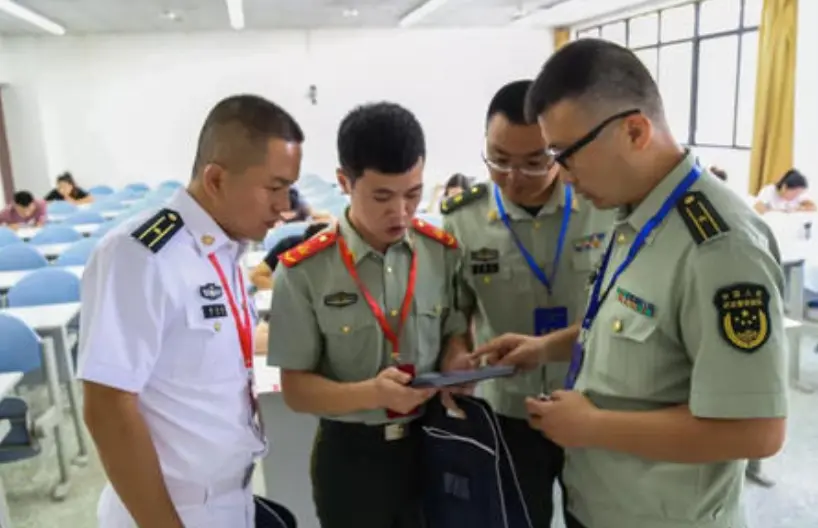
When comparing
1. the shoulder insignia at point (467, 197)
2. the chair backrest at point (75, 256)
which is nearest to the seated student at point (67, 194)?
the chair backrest at point (75, 256)

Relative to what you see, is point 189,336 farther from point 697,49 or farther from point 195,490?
point 697,49

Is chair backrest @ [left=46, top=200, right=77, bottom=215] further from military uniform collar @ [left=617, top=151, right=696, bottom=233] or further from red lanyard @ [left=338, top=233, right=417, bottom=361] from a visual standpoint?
military uniform collar @ [left=617, top=151, right=696, bottom=233]

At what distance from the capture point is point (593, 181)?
1.18m

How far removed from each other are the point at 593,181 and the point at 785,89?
711 centimetres

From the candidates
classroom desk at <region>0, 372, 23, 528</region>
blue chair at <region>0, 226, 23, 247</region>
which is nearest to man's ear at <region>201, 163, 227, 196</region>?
classroom desk at <region>0, 372, 23, 528</region>

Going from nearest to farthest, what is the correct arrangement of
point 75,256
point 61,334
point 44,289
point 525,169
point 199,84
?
point 525,169, point 61,334, point 44,289, point 75,256, point 199,84

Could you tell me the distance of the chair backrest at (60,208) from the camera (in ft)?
27.1

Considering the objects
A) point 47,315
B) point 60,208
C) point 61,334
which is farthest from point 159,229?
point 60,208

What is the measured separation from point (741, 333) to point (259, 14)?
10087 mm

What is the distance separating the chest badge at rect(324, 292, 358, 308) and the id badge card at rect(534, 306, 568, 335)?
0.48 metres

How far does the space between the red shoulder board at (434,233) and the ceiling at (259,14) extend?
796 cm

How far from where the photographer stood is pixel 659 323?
3.61 ft

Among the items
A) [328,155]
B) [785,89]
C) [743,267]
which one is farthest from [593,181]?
[328,155]

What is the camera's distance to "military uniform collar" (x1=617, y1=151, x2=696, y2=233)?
115cm
